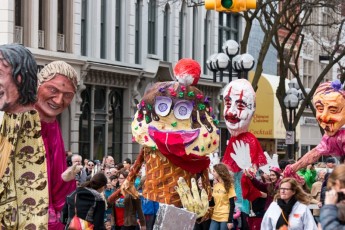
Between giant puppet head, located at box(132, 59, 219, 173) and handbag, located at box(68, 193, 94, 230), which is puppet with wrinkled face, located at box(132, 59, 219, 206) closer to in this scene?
giant puppet head, located at box(132, 59, 219, 173)

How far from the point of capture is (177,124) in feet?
48.0

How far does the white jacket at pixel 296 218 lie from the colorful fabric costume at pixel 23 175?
5.49 meters

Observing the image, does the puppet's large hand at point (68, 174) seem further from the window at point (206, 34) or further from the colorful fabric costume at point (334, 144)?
the window at point (206, 34)

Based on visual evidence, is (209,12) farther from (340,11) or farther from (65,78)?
(65,78)

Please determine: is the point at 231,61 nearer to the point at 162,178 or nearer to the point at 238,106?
the point at 238,106

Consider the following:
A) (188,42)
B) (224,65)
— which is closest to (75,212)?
(224,65)

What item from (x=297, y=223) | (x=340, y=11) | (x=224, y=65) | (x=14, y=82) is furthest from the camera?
(x=340, y=11)

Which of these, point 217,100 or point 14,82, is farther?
point 217,100

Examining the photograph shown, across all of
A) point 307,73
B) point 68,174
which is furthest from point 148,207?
point 307,73

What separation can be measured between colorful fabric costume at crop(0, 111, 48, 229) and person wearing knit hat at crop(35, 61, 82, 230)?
0.68m

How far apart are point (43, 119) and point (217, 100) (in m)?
37.4

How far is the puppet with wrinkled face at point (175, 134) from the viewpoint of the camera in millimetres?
14398

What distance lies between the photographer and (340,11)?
35.5m

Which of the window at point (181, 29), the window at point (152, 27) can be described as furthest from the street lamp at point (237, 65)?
the window at point (181, 29)
